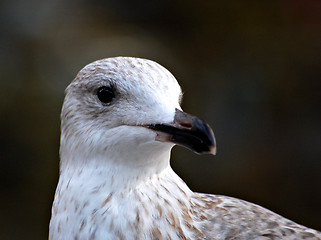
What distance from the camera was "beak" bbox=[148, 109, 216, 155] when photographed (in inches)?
49.8

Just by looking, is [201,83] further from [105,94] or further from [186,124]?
[186,124]

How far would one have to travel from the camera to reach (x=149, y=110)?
54.1 inches

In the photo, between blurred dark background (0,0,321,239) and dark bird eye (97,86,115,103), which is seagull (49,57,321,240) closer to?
dark bird eye (97,86,115,103)

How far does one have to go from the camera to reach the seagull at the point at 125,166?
1403 millimetres

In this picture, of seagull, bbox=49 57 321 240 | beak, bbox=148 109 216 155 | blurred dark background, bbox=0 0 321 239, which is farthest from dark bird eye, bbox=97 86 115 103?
blurred dark background, bbox=0 0 321 239

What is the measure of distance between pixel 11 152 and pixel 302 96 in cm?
201

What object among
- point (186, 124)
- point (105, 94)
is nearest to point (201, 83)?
point (105, 94)

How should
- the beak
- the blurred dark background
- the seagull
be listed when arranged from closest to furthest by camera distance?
the beak < the seagull < the blurred dark background

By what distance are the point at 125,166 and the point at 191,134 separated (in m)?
0.27

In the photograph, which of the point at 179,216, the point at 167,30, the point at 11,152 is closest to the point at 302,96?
the point at 167,30

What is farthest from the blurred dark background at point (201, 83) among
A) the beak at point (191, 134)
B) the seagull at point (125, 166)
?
the beak at point (191, 134)

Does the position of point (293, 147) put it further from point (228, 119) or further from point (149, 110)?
point (149, 110)

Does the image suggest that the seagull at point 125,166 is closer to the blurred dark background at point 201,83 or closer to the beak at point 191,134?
the beak at point 191,134

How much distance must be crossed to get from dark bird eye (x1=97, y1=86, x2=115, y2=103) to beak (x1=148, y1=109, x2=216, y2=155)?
240 millimetres
